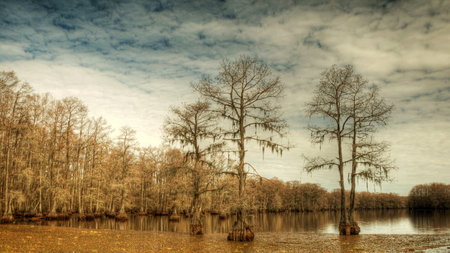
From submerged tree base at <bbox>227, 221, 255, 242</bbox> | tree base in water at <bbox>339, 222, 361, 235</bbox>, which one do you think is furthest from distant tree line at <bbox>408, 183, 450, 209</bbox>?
submerged tree base at <bbox>227, 221, 255, 242</bbox>

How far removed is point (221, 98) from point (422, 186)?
148351mm

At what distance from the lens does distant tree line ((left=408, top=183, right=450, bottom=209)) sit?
380 ft

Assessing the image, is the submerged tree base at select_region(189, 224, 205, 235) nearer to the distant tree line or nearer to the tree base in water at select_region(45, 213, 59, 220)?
the tree base in water at select_region(45, 213, 59, 220)

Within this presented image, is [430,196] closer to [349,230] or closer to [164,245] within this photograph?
[349,230]

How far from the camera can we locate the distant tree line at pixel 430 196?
115750 millimetres

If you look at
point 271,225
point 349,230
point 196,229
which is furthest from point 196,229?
point 271,225

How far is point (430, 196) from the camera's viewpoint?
386ft

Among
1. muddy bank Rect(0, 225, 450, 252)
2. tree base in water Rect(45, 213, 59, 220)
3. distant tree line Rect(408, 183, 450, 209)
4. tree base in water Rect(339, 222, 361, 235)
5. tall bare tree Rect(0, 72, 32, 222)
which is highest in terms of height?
tall bare tree Rect(0, 72, 32, 222)

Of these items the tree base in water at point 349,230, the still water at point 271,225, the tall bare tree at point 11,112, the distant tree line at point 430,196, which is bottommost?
the distant tree line at point 430,196

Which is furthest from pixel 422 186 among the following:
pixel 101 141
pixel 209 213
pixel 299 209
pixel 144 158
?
pixel 101 141

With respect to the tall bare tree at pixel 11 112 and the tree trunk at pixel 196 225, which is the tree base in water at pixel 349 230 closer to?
the tree trunk at pixel 196 225

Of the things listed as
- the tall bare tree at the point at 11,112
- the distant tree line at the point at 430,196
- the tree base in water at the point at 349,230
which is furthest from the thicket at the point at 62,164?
the distant tree line at the point at 430,196

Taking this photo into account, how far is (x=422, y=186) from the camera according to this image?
129 meters

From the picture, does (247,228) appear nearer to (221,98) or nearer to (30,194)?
(221,98)
